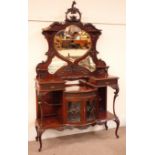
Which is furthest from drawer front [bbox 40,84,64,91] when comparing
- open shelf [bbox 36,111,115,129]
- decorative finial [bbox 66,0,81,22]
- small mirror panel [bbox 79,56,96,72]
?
decorative finial [bbox 66,0,81,22]

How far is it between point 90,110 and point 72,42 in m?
1.06

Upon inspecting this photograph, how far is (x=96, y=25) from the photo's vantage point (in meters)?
3.64

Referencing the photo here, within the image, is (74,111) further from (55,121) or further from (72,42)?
(72,42)

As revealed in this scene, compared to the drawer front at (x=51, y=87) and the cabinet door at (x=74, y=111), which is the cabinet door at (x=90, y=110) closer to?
the cabinet door at (x=74, y=111)

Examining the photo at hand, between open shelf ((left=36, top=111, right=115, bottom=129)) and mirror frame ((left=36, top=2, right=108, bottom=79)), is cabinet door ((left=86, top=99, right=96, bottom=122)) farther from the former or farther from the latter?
mirror frame ((left=36, top=2, right=108, bottom=79))

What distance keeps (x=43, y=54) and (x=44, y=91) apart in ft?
2.16

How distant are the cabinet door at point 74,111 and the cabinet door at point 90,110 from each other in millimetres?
127

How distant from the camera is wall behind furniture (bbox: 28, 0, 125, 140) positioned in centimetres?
327

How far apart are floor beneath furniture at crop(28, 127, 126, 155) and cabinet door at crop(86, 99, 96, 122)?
391 mm

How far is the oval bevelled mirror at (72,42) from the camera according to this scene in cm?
336
